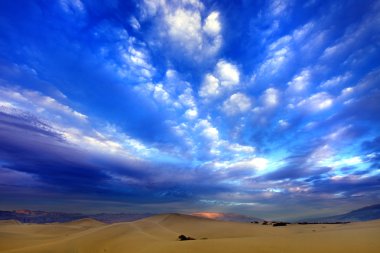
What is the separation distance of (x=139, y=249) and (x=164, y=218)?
1154 centimetres

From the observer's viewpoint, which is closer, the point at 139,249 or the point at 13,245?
the point at 139,249

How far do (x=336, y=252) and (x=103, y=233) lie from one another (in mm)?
11634

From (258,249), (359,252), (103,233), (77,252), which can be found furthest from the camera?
(103,233)

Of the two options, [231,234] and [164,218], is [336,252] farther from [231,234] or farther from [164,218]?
[164,218]

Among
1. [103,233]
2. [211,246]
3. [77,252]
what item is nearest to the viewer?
[211,246]

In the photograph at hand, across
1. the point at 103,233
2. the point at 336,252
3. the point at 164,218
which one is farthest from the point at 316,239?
the point at 164,218

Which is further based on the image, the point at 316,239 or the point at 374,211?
the point at 374,211

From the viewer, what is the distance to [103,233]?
598 inches

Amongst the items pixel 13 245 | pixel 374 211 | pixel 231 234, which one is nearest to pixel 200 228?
pixel 231 234

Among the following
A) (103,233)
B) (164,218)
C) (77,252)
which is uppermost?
(164,218)

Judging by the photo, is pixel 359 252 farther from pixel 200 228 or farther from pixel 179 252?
pixel 200 228

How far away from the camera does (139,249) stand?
10031 millimetres

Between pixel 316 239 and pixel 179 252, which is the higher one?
pixel 316 239

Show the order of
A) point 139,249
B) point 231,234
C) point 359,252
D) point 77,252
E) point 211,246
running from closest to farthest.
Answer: point 359,252 < point 211,246 < point 139,249 < point 77,252 < point 231,234
